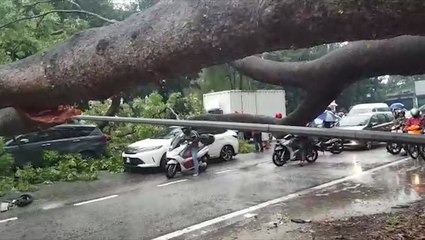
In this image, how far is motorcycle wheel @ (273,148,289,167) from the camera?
14.3 metres

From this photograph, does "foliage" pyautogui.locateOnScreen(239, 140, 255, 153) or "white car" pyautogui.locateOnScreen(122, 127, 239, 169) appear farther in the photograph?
"foliage" pyautogui.locateOnScreen(239, 140, 255, 153)

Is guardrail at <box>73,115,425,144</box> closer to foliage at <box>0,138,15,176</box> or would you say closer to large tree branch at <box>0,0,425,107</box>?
large tree branch at <box>0,0,425,107</box>

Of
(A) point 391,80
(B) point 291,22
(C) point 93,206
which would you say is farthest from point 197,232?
(A) point 391,80

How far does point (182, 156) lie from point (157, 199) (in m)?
3.70

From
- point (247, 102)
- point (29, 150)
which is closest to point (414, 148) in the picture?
point (247, 102)

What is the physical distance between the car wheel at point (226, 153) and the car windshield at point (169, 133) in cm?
196

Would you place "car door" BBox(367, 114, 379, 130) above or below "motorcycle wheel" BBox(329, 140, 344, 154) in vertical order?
above

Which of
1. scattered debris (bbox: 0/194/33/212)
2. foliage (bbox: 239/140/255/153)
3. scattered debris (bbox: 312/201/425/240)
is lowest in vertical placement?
foliage (bbox: 239/140/255/153)

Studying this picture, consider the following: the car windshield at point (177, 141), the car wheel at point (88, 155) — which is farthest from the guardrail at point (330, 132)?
the car wheel at point (88, 155)

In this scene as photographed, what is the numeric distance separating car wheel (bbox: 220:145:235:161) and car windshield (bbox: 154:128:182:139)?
1956 mm

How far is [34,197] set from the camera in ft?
35.8

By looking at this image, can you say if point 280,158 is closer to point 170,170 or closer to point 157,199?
point 170,170

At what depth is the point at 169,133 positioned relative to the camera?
51.1 feet

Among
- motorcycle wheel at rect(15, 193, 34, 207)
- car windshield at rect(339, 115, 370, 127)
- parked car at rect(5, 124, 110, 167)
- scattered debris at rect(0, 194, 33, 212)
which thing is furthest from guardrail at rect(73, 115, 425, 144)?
car windshield at rect(339, 115, 370, 127)
